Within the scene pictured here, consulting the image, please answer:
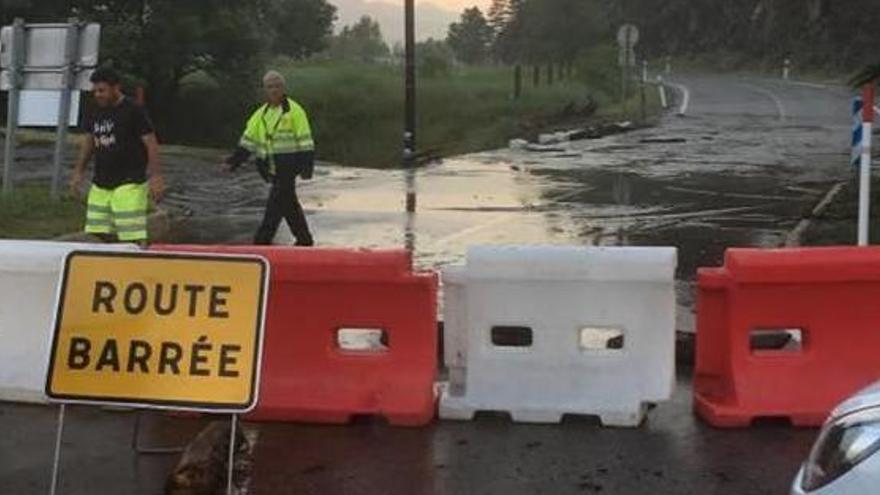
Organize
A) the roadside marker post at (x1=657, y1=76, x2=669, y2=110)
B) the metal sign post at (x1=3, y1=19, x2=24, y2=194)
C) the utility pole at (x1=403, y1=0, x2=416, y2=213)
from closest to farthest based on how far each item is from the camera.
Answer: the metal sign post at (x1=3, y1=19, x2=24, y2=194) < the utility pole at (x1=403, y1=0, x2=416, y2=213) < the roadside marker post at (x1=657, y1=76, x2=669, y2=110)

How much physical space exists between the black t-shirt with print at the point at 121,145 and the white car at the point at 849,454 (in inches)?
259

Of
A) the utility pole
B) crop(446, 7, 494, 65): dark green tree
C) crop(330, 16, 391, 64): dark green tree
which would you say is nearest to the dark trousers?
the utility pole

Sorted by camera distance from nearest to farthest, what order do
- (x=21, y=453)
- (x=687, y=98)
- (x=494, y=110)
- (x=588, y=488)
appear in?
(x=588, y=488)
(x=21, y=453)
(x=494, y=110)
(x=687, y=98)

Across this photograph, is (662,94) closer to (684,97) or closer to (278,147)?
(684,97)

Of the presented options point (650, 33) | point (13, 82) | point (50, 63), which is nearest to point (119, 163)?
point (50, 63)

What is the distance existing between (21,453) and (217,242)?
7.90m

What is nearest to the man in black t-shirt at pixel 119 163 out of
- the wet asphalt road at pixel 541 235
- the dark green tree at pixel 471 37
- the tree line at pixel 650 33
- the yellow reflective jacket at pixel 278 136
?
the yellow reflective jacket at pixel 278 136

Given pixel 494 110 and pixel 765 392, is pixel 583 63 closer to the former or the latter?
pixel 494 110

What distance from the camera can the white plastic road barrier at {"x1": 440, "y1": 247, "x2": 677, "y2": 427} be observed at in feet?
21.2

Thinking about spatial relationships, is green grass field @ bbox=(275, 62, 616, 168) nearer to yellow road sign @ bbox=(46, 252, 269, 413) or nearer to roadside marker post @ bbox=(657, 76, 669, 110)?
roadside marker post @ bbox=(657, 76, 669, 110)

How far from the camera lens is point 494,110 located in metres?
43.8

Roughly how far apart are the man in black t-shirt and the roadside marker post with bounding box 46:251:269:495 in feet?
12.5

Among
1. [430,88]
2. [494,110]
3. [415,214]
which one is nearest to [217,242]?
[415,214]

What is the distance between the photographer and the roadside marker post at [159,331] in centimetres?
525
